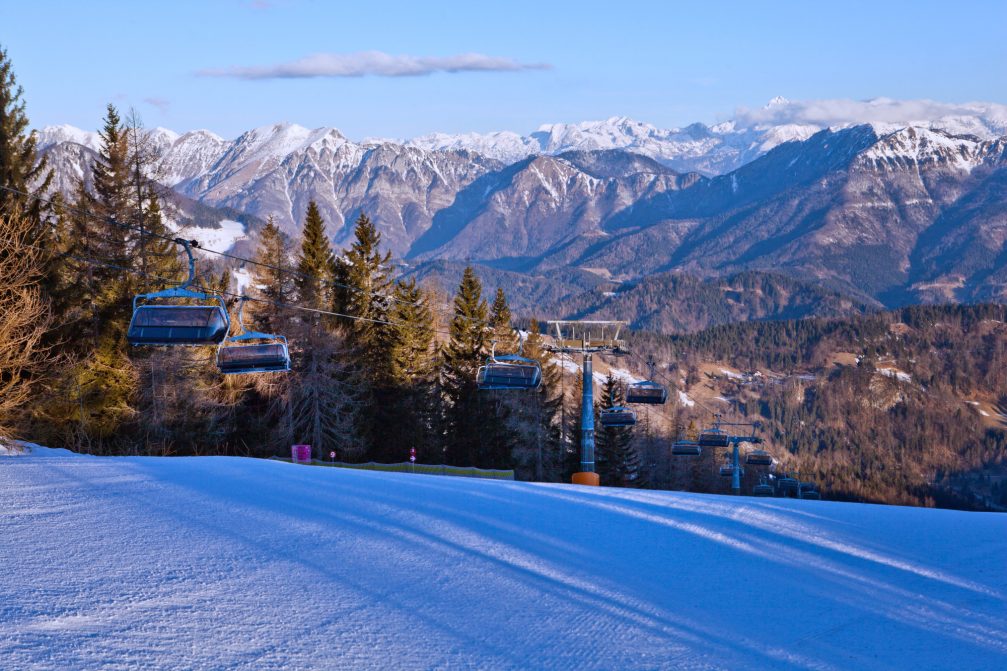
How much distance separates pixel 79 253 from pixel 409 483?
80.7 feet

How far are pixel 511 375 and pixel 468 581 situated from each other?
57.1 ft

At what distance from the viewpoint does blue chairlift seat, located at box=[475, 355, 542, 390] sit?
27.9 metres

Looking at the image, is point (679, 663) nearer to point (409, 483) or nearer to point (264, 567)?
point (264, 567)

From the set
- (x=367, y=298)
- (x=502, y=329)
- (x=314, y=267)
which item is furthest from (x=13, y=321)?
(x=502, y=329)

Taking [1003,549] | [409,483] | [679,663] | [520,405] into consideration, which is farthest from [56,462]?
[520,405]

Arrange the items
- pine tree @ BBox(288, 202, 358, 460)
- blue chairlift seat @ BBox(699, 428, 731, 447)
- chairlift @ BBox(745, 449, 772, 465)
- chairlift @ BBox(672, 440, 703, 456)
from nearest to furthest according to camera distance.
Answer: pine tree @ BBox(288, 202, 358, 460) < chairlift @ BBox(672, 440, 703, 456) < blue chairlift seat @ BBox(699, 428, 731, 447) < chairlift @ BBox(745, 449, 772, 465)

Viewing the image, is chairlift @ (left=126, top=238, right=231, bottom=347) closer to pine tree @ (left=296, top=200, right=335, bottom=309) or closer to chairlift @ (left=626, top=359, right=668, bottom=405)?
chairlift @ (left=626, top=359, right=668, bottom=405)

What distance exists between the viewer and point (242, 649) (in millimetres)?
8266

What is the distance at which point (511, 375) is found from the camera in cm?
2802

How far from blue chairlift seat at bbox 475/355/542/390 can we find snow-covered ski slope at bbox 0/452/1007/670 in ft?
38.3

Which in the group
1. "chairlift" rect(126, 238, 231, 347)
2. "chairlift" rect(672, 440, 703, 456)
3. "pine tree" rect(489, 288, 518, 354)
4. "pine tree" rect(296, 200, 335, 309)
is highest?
"pine tree" rect(296, 200, 335, 309)

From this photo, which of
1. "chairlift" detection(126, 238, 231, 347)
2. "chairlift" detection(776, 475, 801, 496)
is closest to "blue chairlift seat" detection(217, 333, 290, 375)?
"chairlift" detection(126, 238, 231, 347)

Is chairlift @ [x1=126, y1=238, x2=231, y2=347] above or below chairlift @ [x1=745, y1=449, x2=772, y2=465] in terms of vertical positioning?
above

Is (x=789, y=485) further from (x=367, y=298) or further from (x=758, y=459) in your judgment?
(x=367, y=298)
